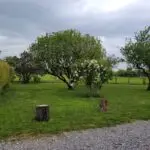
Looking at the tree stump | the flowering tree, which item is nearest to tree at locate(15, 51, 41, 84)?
the flowering tree

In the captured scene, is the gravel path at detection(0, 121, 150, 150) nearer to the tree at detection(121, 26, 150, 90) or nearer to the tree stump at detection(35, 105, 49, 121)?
the tree stump at detection(35, 105, 49, 121)

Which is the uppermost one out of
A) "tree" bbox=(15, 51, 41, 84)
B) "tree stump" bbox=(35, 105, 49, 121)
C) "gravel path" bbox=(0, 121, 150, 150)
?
"tree" bbox=(15, 51, 41, 84)

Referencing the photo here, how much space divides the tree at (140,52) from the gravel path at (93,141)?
36442 mm

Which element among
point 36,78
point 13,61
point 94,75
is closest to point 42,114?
point 94,75

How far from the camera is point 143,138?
1317 centimetres

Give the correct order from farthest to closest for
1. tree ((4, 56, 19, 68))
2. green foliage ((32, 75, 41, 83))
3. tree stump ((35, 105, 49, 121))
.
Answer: tree ((4, 56, 19, 68)) → green foliage ((32, 75, 41, 83)) → tree stump ((35, 105, 49, 121))

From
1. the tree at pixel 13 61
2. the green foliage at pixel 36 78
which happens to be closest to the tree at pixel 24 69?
the green foliage at pixel 36 78

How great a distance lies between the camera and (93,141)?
41.4ft

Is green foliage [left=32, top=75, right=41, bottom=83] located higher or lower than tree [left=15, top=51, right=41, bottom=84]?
lower

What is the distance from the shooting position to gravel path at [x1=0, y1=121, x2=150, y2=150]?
11.6m

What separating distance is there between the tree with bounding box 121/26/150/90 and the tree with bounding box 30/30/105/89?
3853 mm

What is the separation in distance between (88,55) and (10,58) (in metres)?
32.3

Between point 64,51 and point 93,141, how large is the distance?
3744 cm

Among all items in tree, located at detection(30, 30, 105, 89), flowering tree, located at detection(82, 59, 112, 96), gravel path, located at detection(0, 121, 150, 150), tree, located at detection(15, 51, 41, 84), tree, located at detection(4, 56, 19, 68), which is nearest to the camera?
gravel path, located at detection(0, 121, 150, 150)
